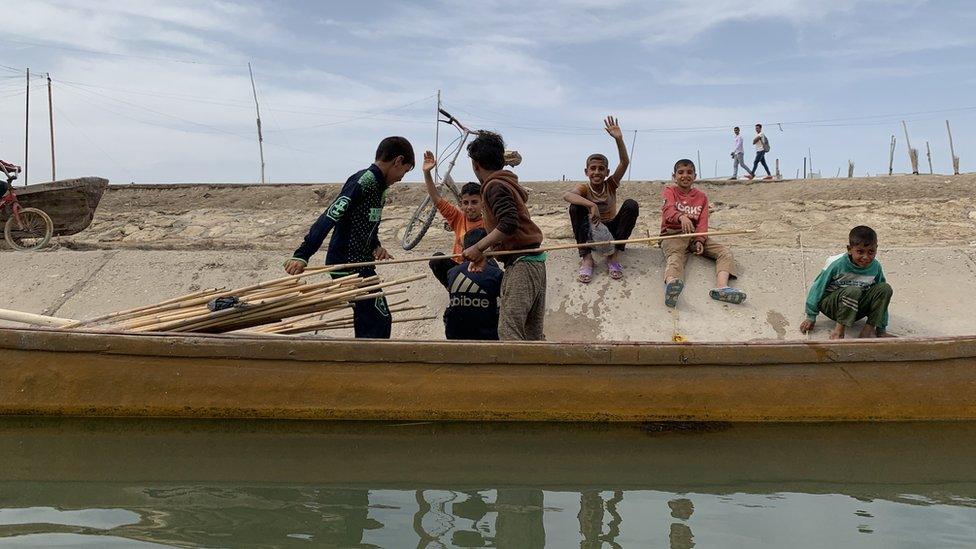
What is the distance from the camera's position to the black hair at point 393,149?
4.60m

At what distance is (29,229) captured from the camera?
9484 mm

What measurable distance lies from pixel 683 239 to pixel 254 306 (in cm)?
371

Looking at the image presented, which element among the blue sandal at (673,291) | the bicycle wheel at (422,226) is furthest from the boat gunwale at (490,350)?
the bicycle wheel at (422,226)

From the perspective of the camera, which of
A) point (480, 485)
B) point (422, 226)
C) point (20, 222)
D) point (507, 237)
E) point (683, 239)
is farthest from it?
point (20, 222)

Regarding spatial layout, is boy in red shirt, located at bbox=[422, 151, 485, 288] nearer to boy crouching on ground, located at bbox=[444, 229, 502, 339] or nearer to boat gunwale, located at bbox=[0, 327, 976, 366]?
boy crouching on ground, located at bbox=[444, 229, 502, 339]

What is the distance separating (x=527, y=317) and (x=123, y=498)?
7.06 ft

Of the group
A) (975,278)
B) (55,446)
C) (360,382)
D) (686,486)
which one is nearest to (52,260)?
(55,446)

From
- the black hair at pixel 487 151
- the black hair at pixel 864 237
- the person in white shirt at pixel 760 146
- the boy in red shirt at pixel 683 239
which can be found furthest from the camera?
the person in white shirt at pixel 760 146

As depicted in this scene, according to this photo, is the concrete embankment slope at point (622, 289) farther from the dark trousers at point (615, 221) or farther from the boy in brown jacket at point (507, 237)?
the boy in brown jacket at point (507, 237)

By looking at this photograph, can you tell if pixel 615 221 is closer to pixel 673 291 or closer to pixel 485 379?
pixel 673 291

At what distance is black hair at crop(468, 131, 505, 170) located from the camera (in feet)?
14.1

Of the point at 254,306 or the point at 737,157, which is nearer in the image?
the point at 254,306

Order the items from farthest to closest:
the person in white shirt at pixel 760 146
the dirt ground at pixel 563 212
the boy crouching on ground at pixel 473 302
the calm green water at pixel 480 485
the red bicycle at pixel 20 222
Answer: the person in white shirt at pixel 760 146 → the dirt ground at pixel 563 212 → the red bicycle at pixel 20 222 → the boy crouching on ground at pixel 473 302 → the calm green water at pixel 480 485

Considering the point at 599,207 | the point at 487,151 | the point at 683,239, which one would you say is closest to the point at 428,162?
the point at 487,151
